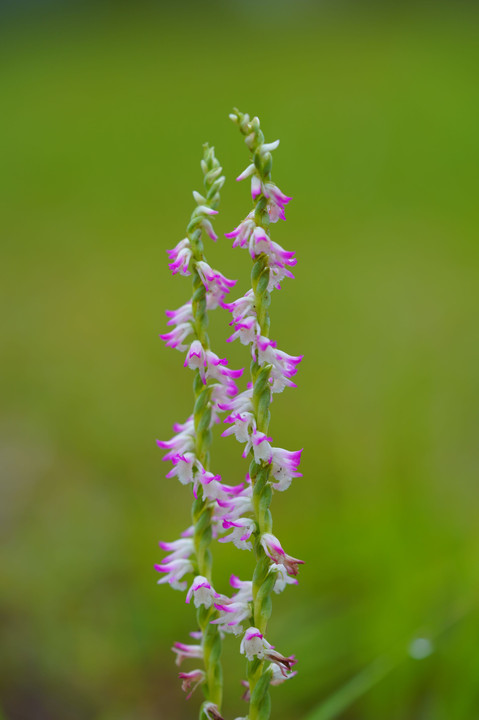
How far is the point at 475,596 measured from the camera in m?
2.35

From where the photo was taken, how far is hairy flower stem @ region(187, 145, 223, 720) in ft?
4.55

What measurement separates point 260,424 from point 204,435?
0.37 feet

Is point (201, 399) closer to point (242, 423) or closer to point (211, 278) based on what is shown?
point (242, 423)

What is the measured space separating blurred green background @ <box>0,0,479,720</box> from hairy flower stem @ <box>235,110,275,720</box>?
1.76 ft

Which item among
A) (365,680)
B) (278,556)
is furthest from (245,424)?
(365,680)

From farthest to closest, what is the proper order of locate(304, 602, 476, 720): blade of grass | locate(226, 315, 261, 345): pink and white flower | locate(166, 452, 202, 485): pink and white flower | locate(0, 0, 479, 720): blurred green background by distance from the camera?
1. locate(0, 0, 479, 720): blurred green background
2. locate(304, 602, 476, 720): blade of grass
3. locate(166, 452, 202, 485): pink and white flower
4. locate(226, 315, 261, 345): pink and white flower

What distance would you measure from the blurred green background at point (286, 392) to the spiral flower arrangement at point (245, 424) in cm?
60

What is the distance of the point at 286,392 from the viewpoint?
485 centimetres

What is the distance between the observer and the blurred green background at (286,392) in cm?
254

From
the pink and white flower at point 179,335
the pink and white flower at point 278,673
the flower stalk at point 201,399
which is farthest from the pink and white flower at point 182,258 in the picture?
the pink and white flower at point 278,673

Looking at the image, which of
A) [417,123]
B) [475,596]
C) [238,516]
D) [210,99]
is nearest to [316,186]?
[417,123]

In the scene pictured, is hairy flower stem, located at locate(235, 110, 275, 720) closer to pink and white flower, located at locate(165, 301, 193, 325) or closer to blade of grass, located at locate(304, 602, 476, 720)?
pink and white flower, located at locate(165, 301, 193, 325)

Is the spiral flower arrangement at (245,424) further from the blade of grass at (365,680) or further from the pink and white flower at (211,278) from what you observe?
the blade of grass at (365,680)

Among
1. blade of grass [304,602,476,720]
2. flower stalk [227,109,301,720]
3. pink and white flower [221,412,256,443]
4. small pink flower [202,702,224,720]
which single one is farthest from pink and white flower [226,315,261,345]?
blade of grass [304,602,476,720]
